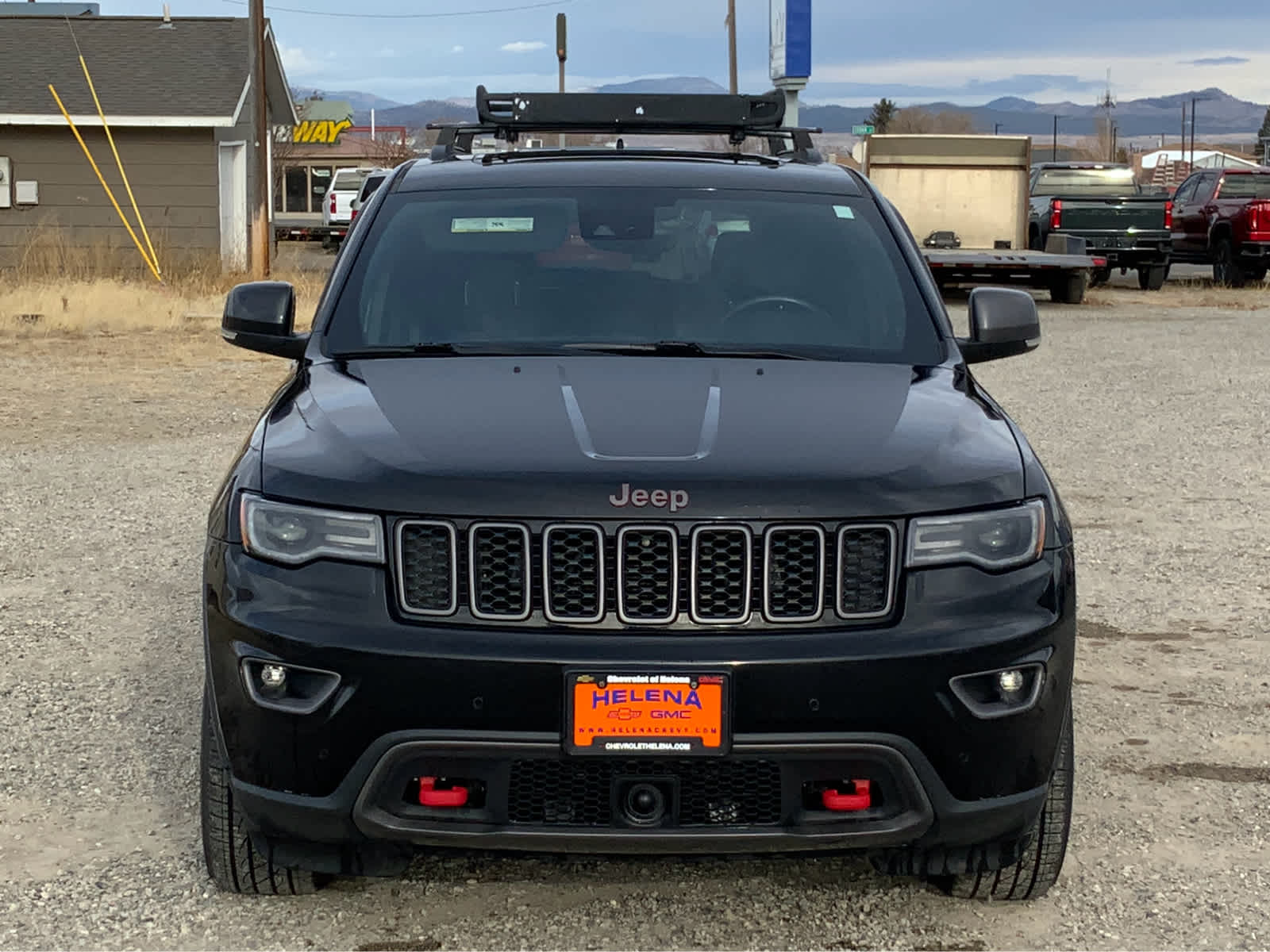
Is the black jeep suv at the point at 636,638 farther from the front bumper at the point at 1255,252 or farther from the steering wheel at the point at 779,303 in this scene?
the front bumper at the point at 1255,252

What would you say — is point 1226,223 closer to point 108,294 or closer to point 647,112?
point 108,294

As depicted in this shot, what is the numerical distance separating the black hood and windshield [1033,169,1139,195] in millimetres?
24862

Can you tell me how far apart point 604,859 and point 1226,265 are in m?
26.9

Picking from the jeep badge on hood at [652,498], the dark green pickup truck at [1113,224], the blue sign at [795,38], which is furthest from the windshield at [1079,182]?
the jeep badge on hood at [652,498]

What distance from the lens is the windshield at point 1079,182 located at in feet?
93.1

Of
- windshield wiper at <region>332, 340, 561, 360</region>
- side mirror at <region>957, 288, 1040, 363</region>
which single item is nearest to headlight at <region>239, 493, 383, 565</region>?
windshield wiper at <region>332, 340, 561, 360</region>

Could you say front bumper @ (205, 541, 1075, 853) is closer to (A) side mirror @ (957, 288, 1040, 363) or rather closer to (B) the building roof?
(A) side mirror @ (957, 288, 1040, 363)

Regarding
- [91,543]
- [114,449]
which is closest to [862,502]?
[91,543]

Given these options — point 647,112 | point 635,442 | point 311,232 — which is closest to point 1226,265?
point 311,232

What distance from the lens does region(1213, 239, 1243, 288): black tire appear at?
28.9 metres

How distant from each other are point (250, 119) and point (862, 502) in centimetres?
3017

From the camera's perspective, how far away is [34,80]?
2983cm

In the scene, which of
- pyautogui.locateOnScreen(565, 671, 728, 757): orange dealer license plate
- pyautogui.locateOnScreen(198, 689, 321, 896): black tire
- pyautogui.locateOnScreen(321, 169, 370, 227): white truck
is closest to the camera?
A: pyautogui.locateOnScreen(565, 671, 728, 757): orange dealer license plate

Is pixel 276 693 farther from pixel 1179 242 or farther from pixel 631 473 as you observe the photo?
pixel 1179 242
